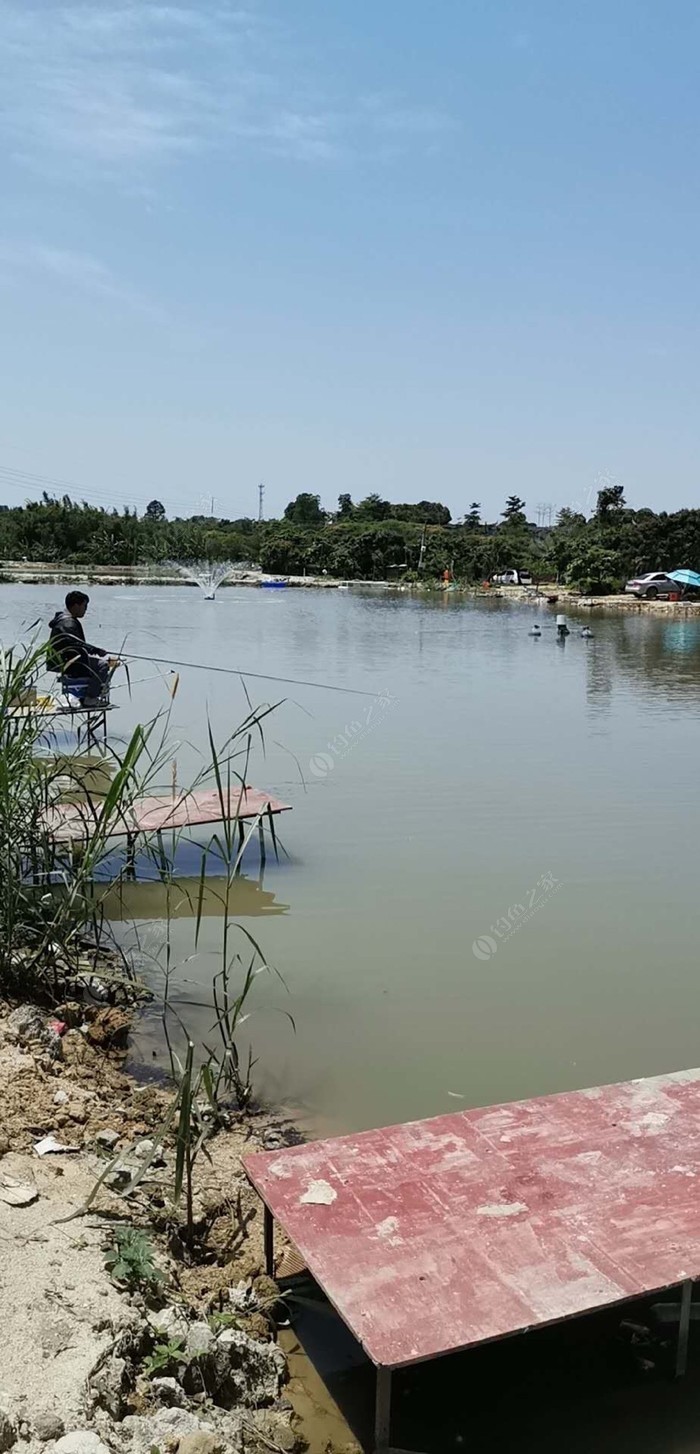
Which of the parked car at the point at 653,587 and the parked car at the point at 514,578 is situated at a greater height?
the parked car at the point at 514,578

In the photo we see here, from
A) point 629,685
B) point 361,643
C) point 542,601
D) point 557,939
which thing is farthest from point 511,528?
point 557,939

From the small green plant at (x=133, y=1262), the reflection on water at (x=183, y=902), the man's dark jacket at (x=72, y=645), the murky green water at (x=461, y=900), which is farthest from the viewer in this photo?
the man's dark jacket at (x=72, y=645)

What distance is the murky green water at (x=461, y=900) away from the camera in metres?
4.27

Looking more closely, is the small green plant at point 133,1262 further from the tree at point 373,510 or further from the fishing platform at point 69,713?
the tree at point 373,510

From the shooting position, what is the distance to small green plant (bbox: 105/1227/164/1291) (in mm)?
2387

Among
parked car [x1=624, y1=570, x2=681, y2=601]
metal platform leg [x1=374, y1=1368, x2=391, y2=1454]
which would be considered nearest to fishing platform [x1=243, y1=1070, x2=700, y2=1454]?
metal platform leg [x1=374, y1=1368, x2=391, y2=1454]

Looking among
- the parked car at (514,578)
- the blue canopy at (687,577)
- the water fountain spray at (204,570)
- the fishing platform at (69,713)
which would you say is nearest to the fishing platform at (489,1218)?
the fishing platform at (69,713)

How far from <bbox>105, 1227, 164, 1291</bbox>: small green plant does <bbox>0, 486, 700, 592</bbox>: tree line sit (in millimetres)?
47229

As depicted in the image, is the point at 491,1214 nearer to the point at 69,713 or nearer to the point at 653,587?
the point at 69,713

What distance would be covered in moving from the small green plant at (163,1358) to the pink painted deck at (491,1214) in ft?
1.02

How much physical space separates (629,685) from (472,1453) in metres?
16.0

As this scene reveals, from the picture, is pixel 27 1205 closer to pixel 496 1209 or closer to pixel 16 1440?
pixel 16 1440

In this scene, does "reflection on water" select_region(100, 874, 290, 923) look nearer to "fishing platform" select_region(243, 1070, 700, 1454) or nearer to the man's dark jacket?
the man's dark jacket

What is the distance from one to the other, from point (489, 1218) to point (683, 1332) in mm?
500
